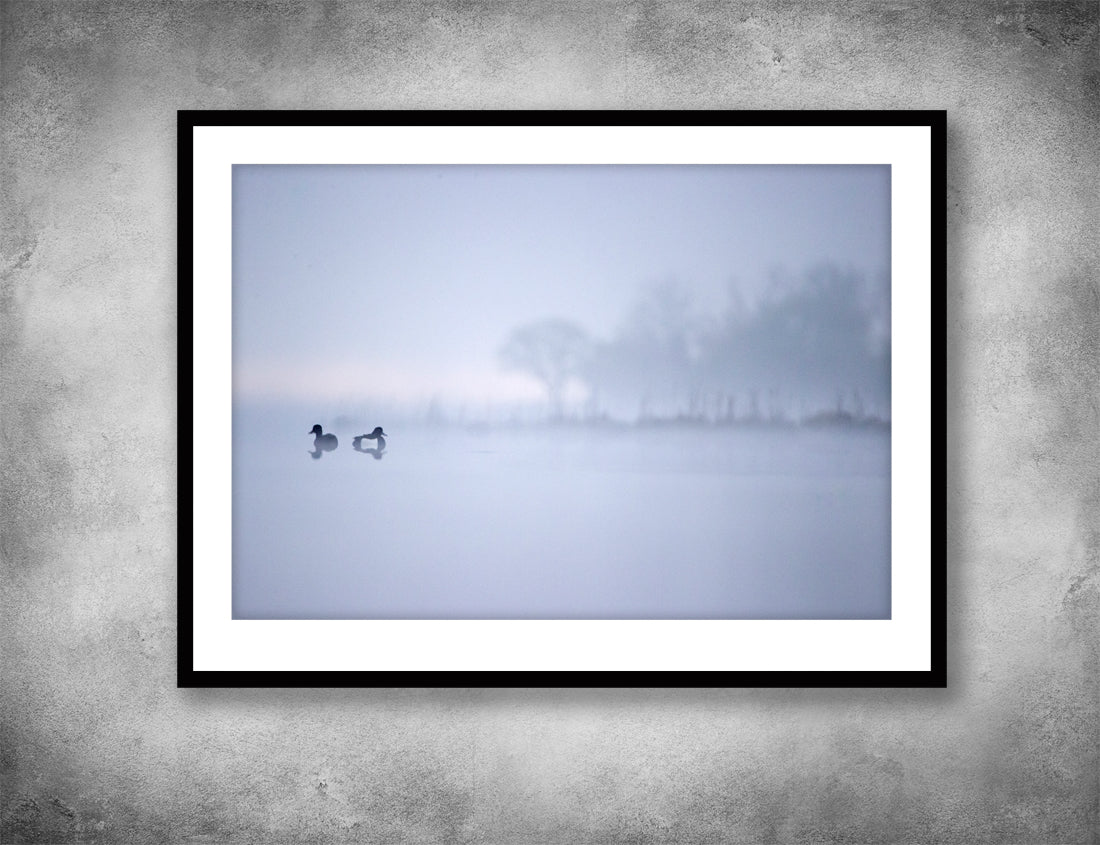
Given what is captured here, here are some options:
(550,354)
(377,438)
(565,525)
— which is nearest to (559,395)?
(550,354)

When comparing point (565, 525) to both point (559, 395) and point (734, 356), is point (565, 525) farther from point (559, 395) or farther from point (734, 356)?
point (734, 356)

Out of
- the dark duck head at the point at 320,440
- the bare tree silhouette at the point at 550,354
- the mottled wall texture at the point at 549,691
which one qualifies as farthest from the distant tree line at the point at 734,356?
the dark duck head at the point at 320,440

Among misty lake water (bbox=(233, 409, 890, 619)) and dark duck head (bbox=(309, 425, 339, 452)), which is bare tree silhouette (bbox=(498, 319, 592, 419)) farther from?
dark duck head (bbox=(309, 425, 339, 452))

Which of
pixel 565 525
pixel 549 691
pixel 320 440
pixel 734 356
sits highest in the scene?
pixel 734 356

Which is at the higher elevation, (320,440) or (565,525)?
(320,440)

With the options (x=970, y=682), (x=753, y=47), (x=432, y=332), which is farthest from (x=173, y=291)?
(x=970, y=682)

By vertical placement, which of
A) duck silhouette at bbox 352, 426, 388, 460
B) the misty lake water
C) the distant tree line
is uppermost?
the distant tree line

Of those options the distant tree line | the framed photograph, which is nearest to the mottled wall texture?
the framed photograph

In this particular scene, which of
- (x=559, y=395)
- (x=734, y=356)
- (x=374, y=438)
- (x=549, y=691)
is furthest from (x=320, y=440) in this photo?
(x=734, y=356)
